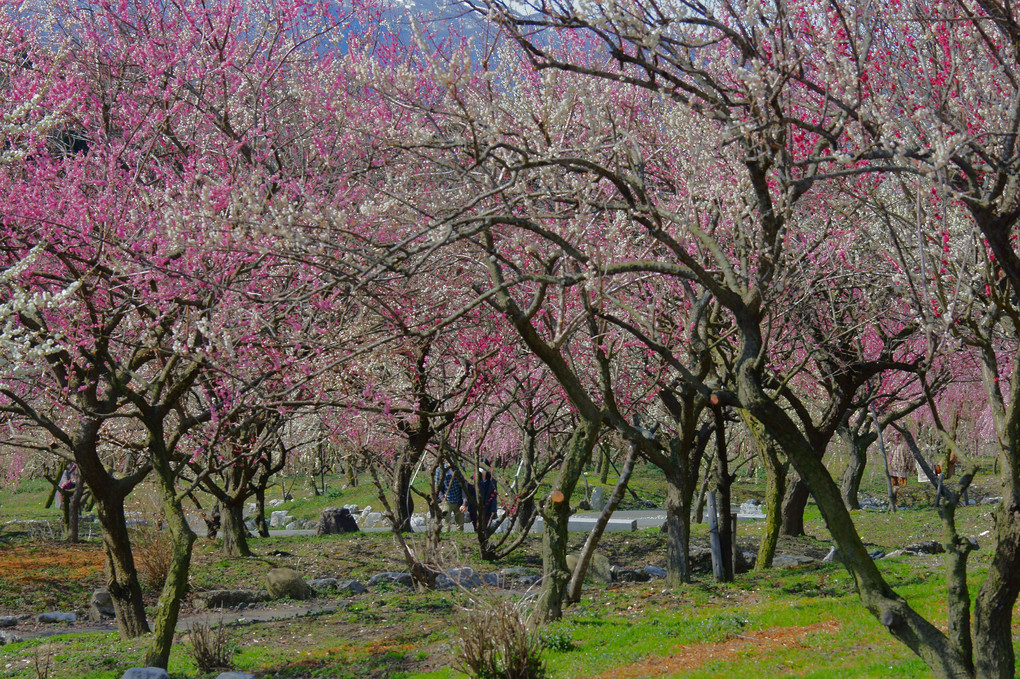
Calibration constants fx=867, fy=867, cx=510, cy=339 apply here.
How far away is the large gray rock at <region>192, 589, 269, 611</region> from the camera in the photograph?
45.2ft

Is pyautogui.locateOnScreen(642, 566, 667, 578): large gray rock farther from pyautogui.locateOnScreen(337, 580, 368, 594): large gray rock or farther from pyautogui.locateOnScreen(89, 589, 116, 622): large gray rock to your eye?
pyautogui.locateOnScreen(89, 589, 116, 622): large gray rock

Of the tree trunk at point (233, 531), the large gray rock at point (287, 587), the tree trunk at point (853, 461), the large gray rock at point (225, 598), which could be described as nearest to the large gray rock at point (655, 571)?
the large gray rock at point (287, 587)

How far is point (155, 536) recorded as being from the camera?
1573cm

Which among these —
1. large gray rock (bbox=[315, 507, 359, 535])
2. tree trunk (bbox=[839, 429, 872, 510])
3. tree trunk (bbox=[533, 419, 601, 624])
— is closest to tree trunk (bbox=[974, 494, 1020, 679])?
tree trunk (bbox=[533, 419, 601, 624])

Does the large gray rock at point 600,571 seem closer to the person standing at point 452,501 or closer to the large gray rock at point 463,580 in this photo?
the large gray rock at point 463,580

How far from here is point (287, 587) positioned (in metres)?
14.7

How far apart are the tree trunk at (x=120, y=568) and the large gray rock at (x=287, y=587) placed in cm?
386

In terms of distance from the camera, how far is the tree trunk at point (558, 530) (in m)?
10.1

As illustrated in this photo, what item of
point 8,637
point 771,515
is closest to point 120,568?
point 8,637

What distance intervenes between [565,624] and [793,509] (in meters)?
10.7

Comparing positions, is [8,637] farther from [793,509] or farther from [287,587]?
[793,509]

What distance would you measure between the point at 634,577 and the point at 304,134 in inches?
362

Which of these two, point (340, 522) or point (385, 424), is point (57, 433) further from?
point (340, 522)

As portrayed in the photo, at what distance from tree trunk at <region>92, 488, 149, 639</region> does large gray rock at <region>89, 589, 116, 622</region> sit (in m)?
3.36
